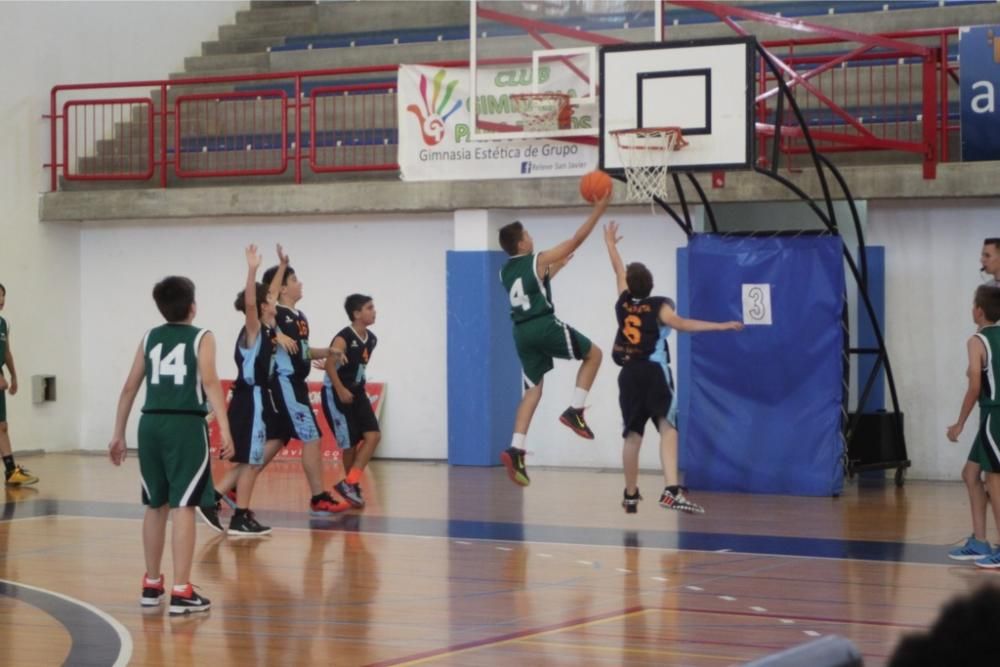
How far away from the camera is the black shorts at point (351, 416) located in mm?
Result: 11252

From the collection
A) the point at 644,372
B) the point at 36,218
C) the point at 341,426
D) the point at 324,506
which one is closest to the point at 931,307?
the point at 644,372

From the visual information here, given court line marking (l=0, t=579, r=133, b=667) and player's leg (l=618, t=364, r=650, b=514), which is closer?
court line marking (l=0, t=579, r=133, b=667)

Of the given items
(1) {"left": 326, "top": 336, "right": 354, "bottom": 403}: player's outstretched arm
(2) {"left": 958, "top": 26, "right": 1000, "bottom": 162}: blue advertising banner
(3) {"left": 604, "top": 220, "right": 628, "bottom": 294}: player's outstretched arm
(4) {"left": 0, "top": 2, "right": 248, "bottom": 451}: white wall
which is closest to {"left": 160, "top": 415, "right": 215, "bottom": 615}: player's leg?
(1) {"left": 326, "top": 336, "right": 354, "bottom": 403}: player's outstretched arm

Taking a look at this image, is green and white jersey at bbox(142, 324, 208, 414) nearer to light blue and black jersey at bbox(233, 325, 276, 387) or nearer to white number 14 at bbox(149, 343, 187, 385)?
white number 14 at bbox(149, 343, 187, 385)

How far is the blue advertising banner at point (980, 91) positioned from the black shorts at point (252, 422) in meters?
6.60

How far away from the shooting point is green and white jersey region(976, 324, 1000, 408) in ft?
27.4

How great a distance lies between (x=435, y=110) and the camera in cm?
1419

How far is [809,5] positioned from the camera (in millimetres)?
16516

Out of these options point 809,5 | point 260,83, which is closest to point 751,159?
point 809,5

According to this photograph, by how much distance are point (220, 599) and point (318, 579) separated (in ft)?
2.45

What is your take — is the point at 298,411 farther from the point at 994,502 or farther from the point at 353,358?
the point at 994,502

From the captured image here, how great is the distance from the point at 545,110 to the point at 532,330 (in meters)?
2.50

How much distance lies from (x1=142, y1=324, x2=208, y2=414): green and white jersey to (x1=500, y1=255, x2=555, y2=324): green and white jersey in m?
3.08

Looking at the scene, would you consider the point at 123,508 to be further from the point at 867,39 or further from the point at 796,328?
the point at 867,39
